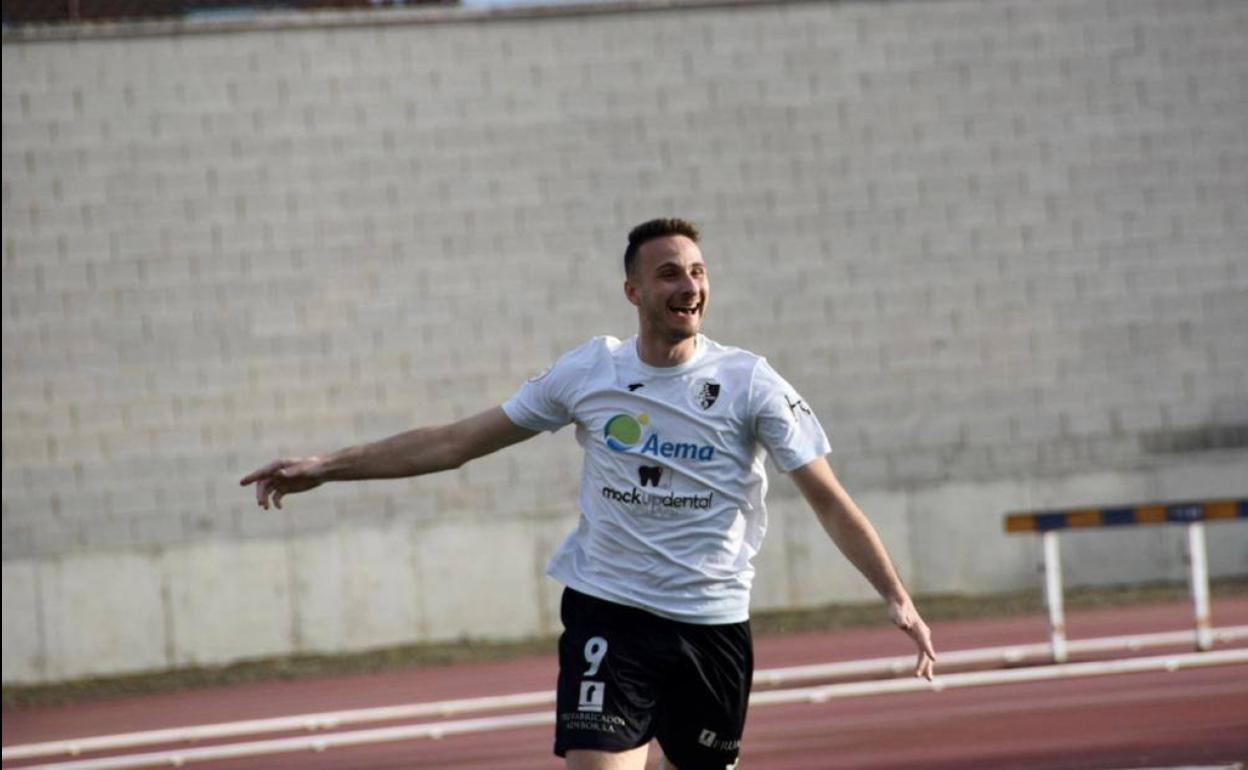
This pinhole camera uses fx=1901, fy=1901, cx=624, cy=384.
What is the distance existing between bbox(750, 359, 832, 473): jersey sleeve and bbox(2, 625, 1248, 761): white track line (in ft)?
22.1

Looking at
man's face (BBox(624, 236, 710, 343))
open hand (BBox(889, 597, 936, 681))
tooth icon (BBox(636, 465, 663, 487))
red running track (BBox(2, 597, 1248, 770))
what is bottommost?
red running track (BBox(2, 597, 1248, 770))

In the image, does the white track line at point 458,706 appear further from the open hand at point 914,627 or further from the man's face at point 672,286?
the man's face at point 672,286

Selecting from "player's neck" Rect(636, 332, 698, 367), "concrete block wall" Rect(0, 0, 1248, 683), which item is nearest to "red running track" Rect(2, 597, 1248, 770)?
"concrete block wall" Rect(0, 0, 1248, 683)

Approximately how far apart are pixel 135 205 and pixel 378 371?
2.40 meters

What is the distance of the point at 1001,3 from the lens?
53.7ft

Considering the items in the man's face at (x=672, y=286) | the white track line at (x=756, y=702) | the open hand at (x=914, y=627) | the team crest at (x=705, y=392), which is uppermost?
the man's face at (x=672, y=286)

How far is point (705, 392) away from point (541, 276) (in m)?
10.5

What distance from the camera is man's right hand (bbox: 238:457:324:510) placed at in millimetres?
6023

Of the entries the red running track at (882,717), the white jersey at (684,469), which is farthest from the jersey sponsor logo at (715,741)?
the red running track at (882,717)

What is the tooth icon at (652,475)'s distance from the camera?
→ 224 inches

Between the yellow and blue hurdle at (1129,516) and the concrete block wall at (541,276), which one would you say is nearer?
the yellow and blue hurdle at (1129,516)

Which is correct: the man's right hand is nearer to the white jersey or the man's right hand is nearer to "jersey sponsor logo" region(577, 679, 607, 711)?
the white jersey

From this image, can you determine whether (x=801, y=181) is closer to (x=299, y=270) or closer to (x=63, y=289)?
(x=299, y=270)

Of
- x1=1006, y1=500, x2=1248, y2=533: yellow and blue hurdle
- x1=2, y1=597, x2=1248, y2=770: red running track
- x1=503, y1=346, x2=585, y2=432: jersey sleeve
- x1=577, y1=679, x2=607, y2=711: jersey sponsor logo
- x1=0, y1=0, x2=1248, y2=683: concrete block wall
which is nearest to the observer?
x1=577, y1=679, x2=607, y2=711: jersey sponsor logo
